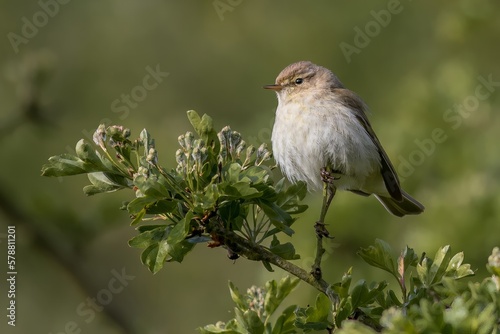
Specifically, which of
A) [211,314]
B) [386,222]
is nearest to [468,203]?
[386,222]

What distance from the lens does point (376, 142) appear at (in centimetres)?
543

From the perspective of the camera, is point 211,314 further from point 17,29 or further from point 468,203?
point 17,29

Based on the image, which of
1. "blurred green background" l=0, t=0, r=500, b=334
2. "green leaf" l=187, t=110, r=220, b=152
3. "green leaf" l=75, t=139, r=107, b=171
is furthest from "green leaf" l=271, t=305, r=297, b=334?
"blurred green background" l=0, t=0, r=500, b=334

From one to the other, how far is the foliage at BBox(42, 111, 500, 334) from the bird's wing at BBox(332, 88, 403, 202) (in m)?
2.67

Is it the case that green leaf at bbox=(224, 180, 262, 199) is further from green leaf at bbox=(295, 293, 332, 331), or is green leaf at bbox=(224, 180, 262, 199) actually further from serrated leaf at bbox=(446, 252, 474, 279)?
serrated leaf at bbox=(446, 252, 474, 279)

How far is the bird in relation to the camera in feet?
15.9

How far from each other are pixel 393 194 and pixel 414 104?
1.97 meters

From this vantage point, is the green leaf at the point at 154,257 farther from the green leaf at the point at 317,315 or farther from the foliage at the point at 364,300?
the green leaf at the point at 317,315

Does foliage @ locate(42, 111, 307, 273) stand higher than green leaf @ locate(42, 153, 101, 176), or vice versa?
green leaf @ locate(42, 153, 101, 176)

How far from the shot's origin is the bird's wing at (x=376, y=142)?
A: 5434 mm

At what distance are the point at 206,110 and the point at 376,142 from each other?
4.37 m

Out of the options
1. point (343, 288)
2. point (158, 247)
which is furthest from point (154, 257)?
point (343, 288)

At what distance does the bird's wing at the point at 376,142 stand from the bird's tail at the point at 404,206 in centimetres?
14

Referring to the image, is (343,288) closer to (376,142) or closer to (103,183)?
(103,183)
